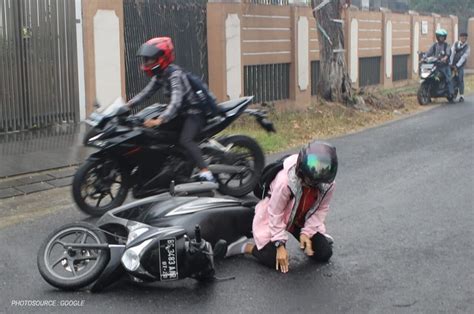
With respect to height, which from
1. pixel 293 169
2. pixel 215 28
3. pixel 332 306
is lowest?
pixel 332 306

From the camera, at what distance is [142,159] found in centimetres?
702

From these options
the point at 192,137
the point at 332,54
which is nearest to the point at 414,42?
the point at 332,54

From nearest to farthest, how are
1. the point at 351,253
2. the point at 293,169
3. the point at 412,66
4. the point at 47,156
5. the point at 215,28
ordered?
the point at 293,169 → the point at 351,253 → the point at 47,156 → the point at 215,28 → the point at 412,66

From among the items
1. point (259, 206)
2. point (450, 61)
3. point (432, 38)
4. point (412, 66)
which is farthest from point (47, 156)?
point (432, 38)

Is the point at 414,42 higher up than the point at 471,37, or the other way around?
the point at 471,37

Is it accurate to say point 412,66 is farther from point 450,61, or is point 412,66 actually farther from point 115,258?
point 115,258

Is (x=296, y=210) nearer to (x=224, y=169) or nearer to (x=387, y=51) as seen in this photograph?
(x=224, y=169)

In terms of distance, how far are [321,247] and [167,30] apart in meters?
9.25

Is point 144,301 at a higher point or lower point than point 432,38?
lower

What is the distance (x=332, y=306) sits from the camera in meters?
4.79

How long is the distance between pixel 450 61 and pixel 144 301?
45.8ft

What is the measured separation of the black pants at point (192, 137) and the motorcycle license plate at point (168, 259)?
7.73 ft

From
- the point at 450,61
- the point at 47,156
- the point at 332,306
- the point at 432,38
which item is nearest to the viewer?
the point at 332,306

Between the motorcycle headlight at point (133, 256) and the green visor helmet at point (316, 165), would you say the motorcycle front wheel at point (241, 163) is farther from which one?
the motorcycle headlight at point (133, 256)
